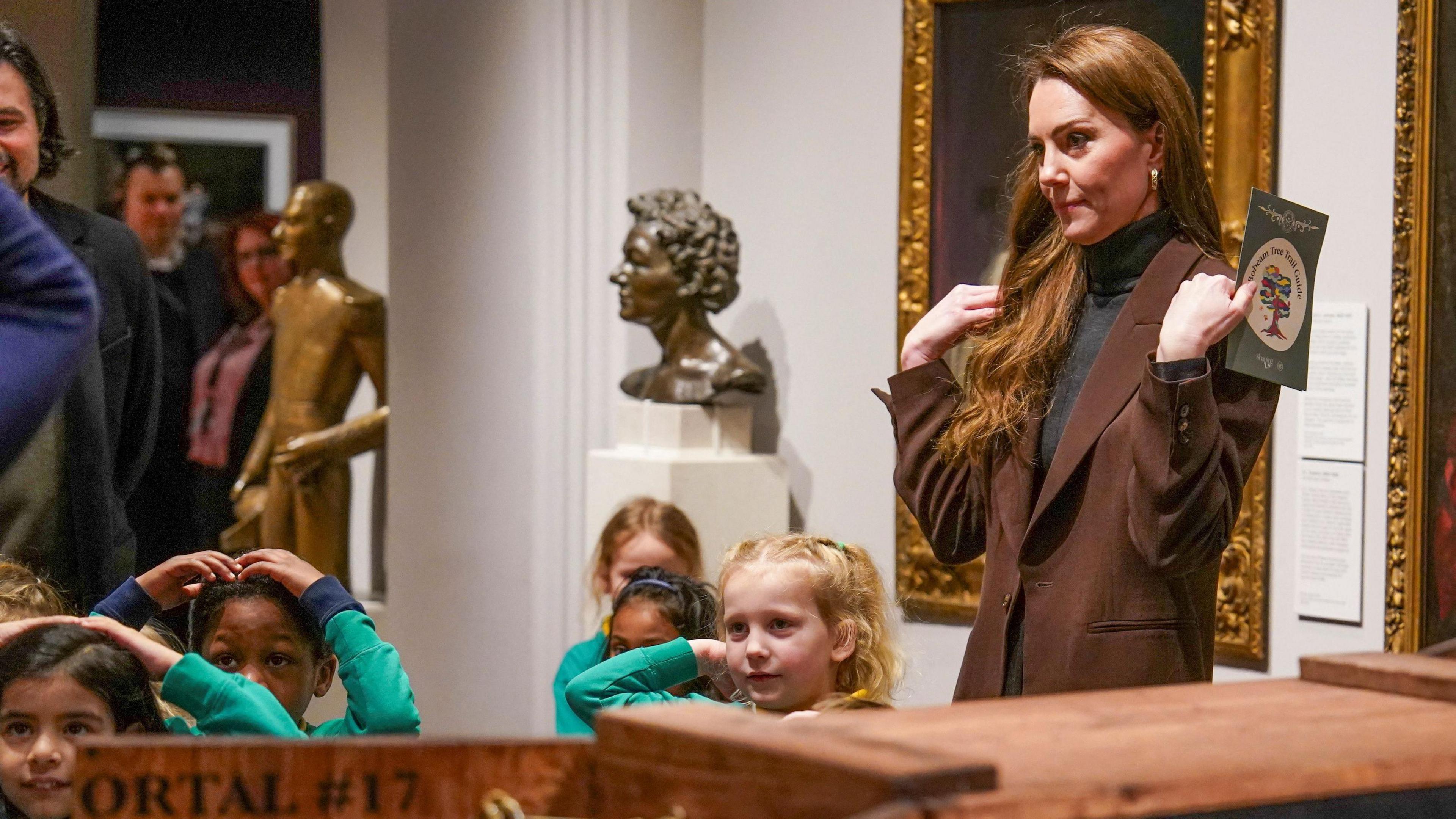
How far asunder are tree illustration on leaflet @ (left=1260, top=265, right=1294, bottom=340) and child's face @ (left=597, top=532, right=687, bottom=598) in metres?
2.29

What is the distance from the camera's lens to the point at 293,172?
8.36 metres

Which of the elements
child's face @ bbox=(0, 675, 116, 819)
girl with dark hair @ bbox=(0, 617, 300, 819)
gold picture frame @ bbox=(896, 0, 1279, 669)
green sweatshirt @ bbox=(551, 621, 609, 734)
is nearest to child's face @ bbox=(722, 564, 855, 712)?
green sweatshirt @ bbox=(551, 621, 609, 734)

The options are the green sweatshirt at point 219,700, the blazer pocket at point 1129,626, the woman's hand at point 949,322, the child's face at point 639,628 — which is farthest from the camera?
the child's face at point 639,628

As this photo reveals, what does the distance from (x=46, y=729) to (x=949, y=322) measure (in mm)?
1399

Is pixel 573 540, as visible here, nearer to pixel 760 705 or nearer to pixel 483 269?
pixel 483 269

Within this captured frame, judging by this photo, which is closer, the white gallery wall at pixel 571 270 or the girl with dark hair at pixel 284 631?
the girl with dark hair at pixel 284 631

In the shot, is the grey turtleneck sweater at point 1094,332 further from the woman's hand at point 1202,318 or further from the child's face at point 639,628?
the child's face at point 639,628

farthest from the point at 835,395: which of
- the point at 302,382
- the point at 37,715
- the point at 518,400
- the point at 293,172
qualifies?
the point at 293,172

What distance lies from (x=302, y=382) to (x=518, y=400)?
1.55 metres

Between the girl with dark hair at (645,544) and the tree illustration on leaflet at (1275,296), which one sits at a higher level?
the tree illustration on leaflet at (1275,296)

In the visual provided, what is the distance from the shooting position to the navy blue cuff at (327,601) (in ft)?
8.22

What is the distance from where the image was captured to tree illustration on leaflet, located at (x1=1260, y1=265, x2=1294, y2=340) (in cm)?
233

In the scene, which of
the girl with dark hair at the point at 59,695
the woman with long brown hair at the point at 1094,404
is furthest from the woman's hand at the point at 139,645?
the woman with long brown hair at the point at 1094,404

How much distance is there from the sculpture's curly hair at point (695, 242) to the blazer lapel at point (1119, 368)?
2746mm
